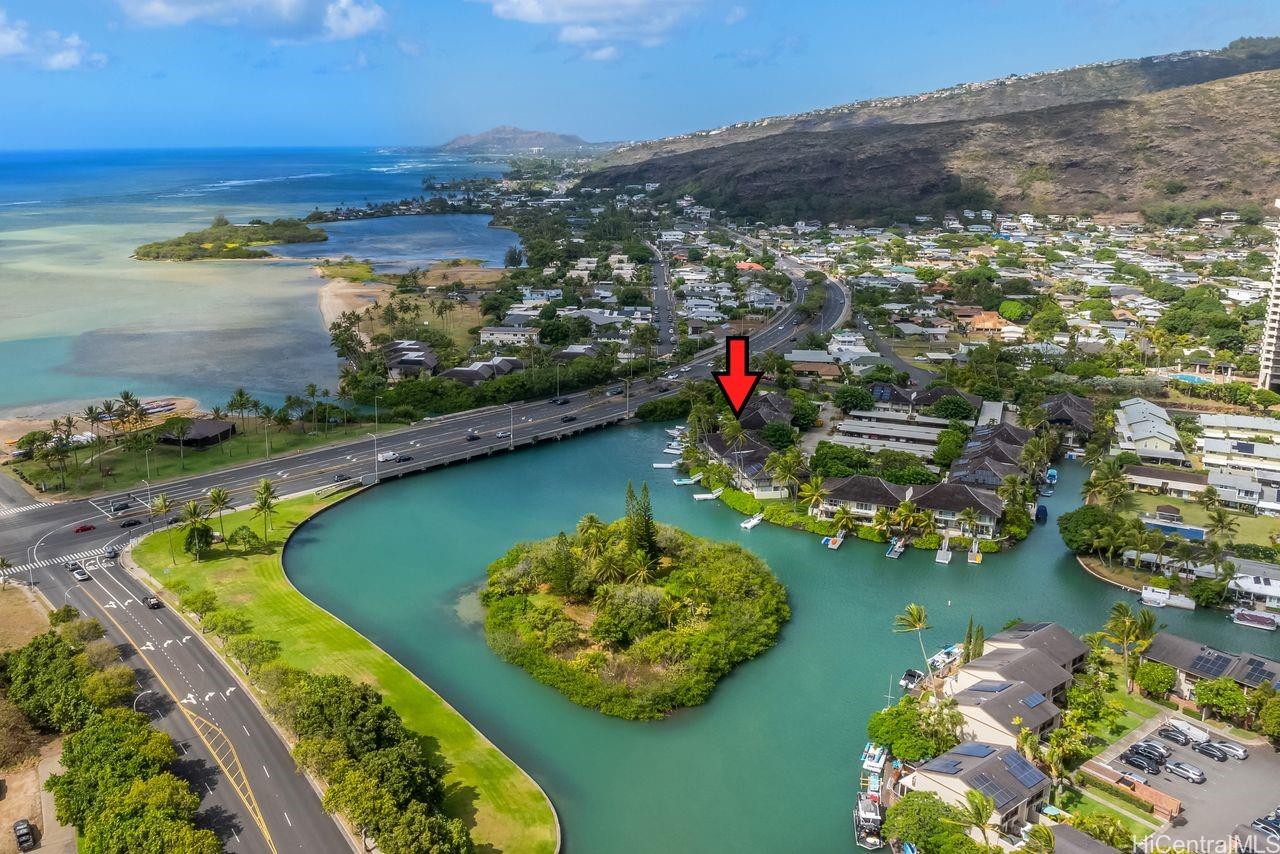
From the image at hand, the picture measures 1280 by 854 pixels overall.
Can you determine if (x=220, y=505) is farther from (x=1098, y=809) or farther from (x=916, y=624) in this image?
(x=1098, y=809)

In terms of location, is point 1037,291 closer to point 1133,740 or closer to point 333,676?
point 1133,740

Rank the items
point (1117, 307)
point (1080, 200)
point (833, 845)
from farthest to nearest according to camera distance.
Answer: point (1080, 200)
point (1117, 307)
point (833, 845)

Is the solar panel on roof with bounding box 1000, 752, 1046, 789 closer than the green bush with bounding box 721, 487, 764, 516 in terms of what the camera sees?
Yes

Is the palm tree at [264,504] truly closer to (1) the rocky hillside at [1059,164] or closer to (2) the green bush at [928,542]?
(2) the green bush at [928,542]

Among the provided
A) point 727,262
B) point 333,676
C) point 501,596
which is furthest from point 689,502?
point 727,262

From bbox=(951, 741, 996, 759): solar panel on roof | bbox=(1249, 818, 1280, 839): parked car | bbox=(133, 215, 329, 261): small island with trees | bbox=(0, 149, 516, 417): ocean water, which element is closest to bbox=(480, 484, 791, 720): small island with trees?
bbox=(951, 741, 996, 759): solar panel on roof

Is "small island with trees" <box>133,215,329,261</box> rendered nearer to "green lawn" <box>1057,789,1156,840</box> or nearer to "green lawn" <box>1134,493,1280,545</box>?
"green lawn" <box>1134,493,1280,545</box>
